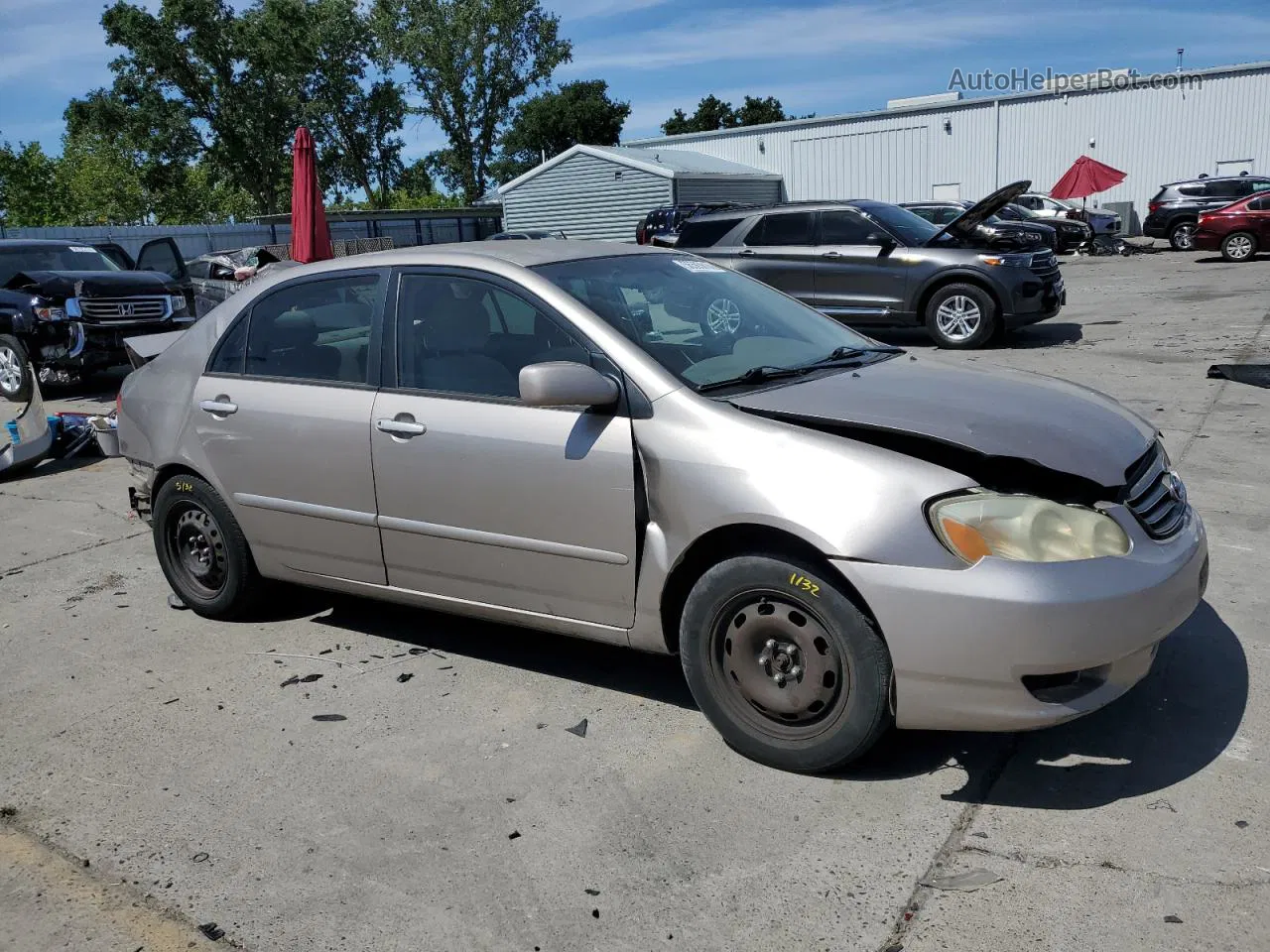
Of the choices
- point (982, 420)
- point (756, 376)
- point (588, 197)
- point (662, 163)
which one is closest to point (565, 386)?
point (756, 376)

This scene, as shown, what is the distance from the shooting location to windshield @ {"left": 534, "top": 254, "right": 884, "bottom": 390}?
3.83 meters

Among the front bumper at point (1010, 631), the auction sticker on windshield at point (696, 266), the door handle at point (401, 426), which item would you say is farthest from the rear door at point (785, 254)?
the front bumper at point (1010, 631)

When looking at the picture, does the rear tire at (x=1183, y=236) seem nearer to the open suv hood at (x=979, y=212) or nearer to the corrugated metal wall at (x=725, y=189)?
the corrugated metal wall at (x=725, y=189)

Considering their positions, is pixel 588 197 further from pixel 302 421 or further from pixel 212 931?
pixel 212 931

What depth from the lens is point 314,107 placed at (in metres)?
50.5

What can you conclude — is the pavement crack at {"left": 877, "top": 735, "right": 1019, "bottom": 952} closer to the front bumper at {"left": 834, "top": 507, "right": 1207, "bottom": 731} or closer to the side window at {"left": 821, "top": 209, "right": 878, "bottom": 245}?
the front bumper at {"left": 834, "top": 507, "right": 1207, "bottom": 731}

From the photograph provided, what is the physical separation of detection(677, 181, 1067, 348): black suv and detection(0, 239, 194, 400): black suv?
6.80 meters

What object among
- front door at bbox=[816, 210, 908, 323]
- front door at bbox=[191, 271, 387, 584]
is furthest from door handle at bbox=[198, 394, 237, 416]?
front door at bbox=[816, 210, 908, 323]

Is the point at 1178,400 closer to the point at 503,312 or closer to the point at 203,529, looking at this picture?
the point at 503,312

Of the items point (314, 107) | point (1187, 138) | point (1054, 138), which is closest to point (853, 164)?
point (1054, 138)

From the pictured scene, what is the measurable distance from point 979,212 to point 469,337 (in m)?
8.73

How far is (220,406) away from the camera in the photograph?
468 cm

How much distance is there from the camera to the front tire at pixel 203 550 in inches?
189

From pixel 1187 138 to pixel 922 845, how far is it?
3770 centimetres
